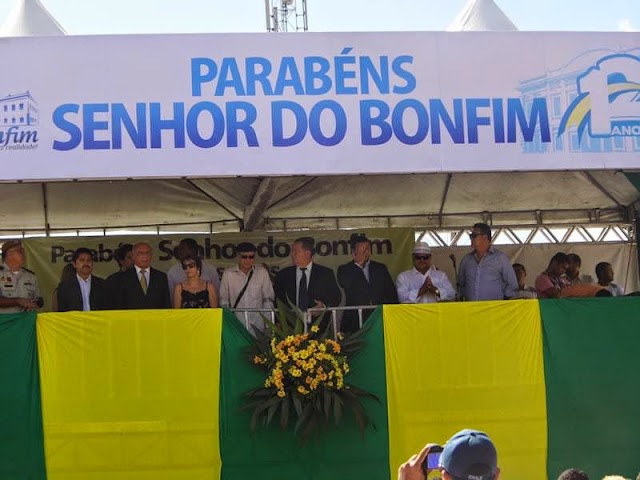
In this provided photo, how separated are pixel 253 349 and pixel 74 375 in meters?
1.48

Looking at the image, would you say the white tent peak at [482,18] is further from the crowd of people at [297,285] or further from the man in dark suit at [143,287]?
the man in dark suit at [143,287]

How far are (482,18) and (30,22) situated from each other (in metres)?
5.13

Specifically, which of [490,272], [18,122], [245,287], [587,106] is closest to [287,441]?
[245,287]

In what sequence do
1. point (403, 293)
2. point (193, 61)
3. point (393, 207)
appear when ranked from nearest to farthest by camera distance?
point (193, 61) < point (403, 293) < point (393, 207)

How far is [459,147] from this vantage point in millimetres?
8398

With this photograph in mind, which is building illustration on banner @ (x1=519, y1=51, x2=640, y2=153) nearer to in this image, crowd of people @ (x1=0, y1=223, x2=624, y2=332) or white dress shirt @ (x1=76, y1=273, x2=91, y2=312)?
crowd of people @ (x1=0, y1=223, x2=624, y2=332)

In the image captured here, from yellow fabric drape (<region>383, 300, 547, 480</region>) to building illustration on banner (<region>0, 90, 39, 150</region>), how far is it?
134 inches

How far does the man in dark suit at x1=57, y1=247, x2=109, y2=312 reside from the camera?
9016mm

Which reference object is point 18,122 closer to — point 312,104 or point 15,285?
point 15,285

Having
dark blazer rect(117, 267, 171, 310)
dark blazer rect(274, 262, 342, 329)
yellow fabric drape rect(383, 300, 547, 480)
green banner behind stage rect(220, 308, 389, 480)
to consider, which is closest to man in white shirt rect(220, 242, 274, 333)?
dark blazer rect(274, 262, 342, 329)

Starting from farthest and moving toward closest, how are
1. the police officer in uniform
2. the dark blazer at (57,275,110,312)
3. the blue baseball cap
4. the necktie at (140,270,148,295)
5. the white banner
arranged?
the necktie at (140,270,148,295), the dark blazer at (57,275,110,312), the police officer in uniform, the white banner, the blue baseball cap

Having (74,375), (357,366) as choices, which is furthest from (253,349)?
(74,375)

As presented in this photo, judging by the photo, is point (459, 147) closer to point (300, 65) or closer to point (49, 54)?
point (300, 65)

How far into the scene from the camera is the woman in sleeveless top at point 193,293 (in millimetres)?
8555
